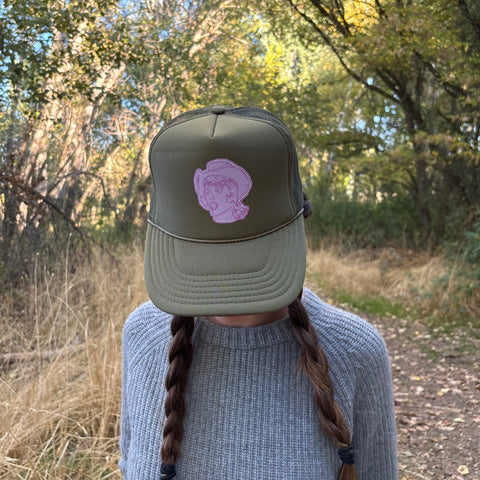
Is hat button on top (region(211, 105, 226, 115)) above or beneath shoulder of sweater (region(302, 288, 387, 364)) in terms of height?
above

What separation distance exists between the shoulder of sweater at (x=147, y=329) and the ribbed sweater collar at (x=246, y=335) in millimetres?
98

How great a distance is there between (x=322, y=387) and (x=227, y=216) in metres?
0.39

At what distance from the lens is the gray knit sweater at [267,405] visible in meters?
1.05

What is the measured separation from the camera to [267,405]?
1.07 metres

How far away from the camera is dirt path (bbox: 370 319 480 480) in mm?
3318

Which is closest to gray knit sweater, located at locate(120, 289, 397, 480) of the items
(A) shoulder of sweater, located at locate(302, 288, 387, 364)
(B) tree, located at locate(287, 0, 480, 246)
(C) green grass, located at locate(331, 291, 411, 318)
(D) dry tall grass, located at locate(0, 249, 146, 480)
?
(A) shoulder of sweater, located at locate(302, 288, 387, 364)

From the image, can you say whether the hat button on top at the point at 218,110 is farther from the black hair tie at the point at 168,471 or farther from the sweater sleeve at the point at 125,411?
the black hair tie at the point at 168,471

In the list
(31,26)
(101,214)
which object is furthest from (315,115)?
(31,26)

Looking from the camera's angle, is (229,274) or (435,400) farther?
(435,400)

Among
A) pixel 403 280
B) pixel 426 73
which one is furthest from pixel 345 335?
pixel 426 73

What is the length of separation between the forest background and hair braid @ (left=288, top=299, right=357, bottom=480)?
1926 mm

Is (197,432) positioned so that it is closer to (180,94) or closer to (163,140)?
(163,140)

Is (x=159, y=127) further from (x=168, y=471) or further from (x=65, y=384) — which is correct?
(x=168, y=471)

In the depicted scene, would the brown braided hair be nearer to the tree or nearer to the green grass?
the tree
